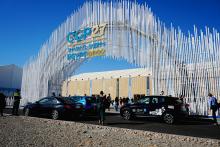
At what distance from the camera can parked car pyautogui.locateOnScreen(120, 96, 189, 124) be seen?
13441mm

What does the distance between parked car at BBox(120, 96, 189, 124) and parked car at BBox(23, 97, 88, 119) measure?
10.7 ft

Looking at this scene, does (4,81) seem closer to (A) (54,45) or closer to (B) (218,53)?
(A) (54,45)

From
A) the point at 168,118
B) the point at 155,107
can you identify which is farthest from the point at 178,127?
the point at 155,107

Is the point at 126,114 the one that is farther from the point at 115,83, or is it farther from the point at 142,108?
the point at 115,83

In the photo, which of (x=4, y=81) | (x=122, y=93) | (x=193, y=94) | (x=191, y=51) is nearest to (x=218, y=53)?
(x=191, y=51)

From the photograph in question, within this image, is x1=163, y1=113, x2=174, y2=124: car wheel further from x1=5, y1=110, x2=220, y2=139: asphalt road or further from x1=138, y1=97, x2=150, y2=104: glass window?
x1=138, y1=97, x2=150, y2=104: glass window

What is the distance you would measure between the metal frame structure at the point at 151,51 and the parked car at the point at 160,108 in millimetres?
3483

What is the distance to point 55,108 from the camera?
14.8m

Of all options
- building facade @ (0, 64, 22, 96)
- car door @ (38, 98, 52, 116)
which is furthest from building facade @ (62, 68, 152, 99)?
car door @ (38, 98, 52, 116)

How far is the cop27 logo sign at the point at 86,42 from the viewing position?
74.2 ft

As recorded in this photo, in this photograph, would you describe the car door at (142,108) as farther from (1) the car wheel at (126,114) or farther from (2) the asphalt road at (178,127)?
(2) the asphalt road at (178,127)

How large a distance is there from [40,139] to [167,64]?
12.6 metres

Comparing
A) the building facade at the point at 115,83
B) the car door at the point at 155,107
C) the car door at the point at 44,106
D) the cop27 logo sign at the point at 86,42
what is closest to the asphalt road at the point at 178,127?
the car door at the point at 155,107

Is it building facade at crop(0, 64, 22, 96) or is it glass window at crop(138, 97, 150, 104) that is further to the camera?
building facade at crop(0, 64, 22, 96)
